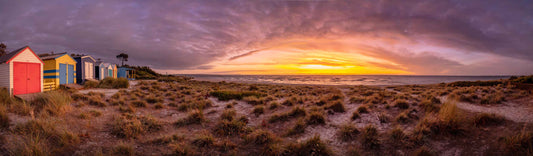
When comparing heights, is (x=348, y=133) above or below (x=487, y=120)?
below

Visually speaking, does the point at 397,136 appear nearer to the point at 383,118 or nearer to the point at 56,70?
the point at 383,118

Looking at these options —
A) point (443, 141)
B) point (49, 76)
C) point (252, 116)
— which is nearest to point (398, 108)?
point (443, 141)

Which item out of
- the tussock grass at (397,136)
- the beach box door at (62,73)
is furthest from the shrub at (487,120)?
the beach box door at (62,73)

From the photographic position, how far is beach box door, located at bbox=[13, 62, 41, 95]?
1111cm

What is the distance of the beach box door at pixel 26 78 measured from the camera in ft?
36.4

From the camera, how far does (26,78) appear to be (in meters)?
11.7

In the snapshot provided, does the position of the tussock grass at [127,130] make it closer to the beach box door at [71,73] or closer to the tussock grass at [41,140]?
the tussock grass at [41,140]

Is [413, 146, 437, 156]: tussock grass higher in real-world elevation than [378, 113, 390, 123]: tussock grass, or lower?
lower

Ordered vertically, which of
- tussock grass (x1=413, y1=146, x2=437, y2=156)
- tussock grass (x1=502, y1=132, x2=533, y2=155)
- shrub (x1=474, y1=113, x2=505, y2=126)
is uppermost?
shrub (x1=474, y1=113, x2=505, y2=126)

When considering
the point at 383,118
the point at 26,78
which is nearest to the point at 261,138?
the point at 383,118

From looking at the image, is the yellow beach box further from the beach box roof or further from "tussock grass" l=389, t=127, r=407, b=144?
"tussock grass" l=389, t=127, r=407, b=144

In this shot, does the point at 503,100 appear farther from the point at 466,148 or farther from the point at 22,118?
the point at 22,118

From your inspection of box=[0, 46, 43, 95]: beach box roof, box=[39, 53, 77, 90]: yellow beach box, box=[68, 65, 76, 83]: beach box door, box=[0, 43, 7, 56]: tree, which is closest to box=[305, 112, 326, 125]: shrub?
box=[0, 46, 43, 95]: beach box roof

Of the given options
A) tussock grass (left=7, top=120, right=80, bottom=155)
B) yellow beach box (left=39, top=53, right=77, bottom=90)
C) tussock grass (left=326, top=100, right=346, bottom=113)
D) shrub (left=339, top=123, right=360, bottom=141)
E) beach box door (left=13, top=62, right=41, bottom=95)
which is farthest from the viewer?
yellow beach box (left=39, top=53, right=77, bottom=90)
